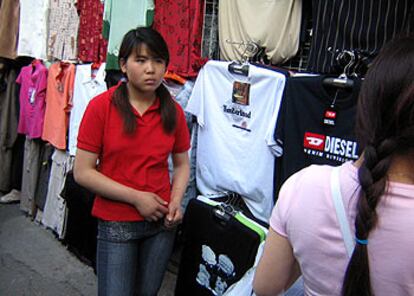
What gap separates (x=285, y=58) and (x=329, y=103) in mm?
562

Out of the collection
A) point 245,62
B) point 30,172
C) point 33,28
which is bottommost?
point 30,172

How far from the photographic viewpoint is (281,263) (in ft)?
3.41

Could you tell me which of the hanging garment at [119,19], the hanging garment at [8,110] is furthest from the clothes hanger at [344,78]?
the hanging garment at [8,110]

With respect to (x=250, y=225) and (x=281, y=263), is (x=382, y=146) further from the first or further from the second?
(x=250, y=225)

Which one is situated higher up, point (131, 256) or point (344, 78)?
point (344, 78)

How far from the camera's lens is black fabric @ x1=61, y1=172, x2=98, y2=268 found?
11.0 feet

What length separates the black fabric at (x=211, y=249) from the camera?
7.94ft

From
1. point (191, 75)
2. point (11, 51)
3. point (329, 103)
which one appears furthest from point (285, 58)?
point (11, 51)

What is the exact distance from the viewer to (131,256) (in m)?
1.95

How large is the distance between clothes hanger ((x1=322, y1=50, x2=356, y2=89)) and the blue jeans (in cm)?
113

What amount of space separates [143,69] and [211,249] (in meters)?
1.30

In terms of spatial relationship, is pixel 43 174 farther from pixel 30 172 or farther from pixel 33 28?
pixel 33 28

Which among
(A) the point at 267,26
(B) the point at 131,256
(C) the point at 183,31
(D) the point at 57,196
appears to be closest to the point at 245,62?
(A) the point at 267,26

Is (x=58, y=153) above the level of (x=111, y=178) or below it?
below
